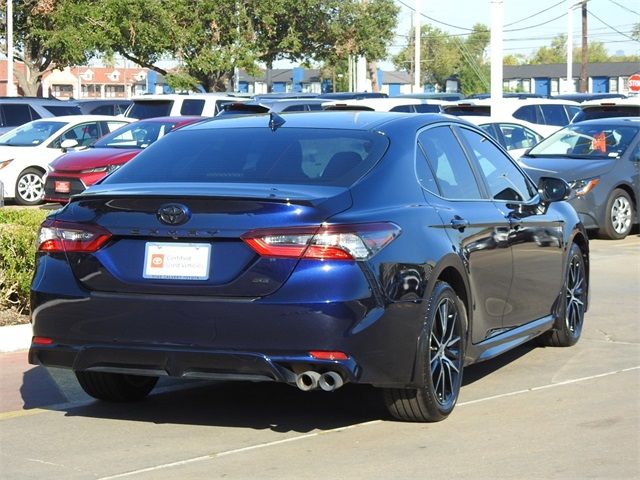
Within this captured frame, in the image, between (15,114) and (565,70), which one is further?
(565,70)

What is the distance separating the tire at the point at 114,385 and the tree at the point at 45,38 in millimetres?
38185

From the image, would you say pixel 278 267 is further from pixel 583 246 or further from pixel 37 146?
pixel 37 146

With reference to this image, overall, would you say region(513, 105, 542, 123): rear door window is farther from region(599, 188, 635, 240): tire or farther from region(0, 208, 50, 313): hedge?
region(0, 208, 50, 313): hedge

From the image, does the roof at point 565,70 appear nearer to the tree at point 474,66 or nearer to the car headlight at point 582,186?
the tree at point 474,66

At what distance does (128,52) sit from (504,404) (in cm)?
4043

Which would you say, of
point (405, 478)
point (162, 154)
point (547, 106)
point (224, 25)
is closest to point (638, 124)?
point (547, 106)

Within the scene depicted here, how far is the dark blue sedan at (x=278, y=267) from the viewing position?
5.78 meters

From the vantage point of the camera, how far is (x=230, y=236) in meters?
5.83

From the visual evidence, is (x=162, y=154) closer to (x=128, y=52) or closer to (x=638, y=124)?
(x=638, y=124)

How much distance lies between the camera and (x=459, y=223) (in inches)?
267

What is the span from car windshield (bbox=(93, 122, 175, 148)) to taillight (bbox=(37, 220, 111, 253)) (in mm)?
14557

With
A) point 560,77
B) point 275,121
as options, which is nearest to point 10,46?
point 275,121

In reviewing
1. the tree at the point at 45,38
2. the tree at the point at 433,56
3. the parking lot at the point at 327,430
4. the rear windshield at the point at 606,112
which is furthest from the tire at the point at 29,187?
the tree at the point at 433,56

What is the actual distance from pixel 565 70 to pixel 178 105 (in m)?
90.2
